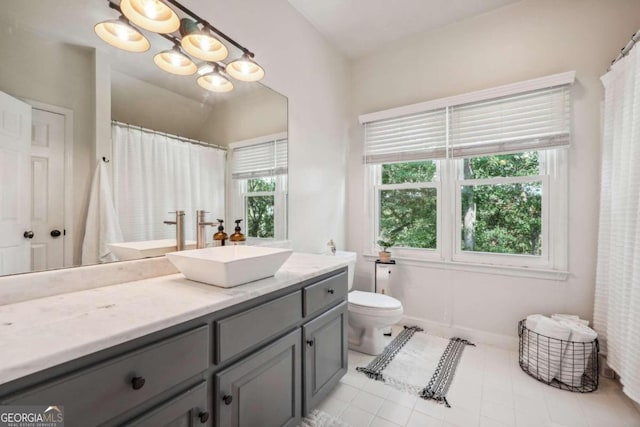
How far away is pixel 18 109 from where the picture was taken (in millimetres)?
1047

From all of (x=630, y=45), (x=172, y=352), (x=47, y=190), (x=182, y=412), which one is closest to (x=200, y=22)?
(x=47, y=190)

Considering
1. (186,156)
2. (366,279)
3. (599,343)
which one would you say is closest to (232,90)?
(186,156)

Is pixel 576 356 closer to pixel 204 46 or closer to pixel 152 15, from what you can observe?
pixel 204 46

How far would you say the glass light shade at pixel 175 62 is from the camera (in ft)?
4.91

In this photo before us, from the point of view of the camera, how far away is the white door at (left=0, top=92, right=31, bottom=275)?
101 cm

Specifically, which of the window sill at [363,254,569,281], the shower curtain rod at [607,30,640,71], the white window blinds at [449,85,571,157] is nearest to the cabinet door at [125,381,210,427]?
the window sill at [363,254,569,281]

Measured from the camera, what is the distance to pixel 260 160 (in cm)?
207

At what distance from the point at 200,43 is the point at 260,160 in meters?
0.77

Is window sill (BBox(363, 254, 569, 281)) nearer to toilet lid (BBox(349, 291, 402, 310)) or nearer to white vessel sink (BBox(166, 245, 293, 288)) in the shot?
toilet lid (BBox(349, 291, 402, 310))

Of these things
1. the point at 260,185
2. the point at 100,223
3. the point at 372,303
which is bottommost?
the point at 372,303

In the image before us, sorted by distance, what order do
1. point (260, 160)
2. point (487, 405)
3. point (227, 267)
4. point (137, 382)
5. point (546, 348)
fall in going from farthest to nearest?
point (260, 160) < point (546, 348) < point (487, 405) < point (227, 267) < point (137, 382)

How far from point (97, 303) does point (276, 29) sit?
7.00ft

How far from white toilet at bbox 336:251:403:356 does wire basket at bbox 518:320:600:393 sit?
3.12ft

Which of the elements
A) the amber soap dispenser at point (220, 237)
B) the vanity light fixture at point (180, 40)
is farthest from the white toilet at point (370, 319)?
the vanity light fixture at point (180, 40)
